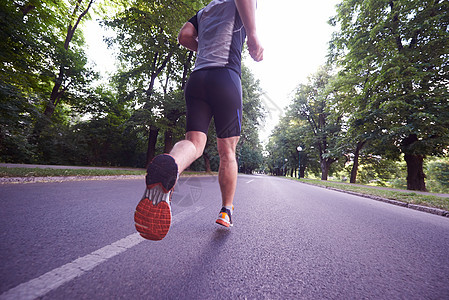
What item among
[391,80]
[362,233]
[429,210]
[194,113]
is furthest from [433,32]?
[194,113]

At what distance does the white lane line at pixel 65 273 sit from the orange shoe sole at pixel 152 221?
0.26 metres

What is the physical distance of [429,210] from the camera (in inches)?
186

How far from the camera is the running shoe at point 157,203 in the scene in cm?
118

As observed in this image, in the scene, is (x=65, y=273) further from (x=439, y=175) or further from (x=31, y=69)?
(x=439, y=175)

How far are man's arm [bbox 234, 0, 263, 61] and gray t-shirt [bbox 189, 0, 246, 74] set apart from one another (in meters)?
0.12

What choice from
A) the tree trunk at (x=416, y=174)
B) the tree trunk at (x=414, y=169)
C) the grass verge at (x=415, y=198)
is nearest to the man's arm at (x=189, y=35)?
the grass verge at (x=415, y=198)

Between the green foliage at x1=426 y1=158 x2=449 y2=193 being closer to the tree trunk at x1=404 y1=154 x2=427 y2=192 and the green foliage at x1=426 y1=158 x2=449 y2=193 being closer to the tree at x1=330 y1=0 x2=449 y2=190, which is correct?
the tree trunk at x1=404 y1=154 x2=427 y2=192

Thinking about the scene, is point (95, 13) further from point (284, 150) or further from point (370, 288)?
point (284, 150)

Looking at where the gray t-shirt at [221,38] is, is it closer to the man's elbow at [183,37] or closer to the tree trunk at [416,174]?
the man's elbow at [183,37]

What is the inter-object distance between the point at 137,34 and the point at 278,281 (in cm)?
1569

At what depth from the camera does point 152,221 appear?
1176 mm

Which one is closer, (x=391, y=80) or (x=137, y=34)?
(x=391, y=80)

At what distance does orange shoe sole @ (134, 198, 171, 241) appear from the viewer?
46.4 inches

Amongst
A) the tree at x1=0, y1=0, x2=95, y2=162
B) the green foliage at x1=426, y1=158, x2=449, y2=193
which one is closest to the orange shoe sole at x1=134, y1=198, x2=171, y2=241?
the tree at x1=0, y1=0, x2=95, y2=162
